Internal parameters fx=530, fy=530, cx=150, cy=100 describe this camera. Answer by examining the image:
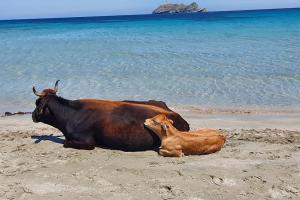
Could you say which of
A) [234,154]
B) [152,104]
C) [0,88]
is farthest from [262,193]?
[0,88]

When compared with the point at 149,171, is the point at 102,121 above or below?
above

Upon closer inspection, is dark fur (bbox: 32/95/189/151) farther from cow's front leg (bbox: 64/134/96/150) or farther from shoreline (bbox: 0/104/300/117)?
shoreline (bbox: 0/104/300/117)

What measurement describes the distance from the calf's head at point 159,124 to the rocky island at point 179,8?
18113cm

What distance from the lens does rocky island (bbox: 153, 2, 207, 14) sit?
186875 mm

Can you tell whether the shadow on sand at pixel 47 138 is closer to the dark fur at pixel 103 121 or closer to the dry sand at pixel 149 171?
the dry sand at pixel 149 171

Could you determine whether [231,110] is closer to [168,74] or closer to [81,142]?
[81,142]

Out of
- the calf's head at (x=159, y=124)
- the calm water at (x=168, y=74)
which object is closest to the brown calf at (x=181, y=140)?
the calf's head at (x=159, y=124)

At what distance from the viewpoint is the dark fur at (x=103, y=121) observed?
8.39 m

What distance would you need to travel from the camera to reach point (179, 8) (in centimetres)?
18625

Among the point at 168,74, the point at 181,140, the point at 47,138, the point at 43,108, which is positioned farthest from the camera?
the point at 168,74

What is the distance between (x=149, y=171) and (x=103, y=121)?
5.64 ft

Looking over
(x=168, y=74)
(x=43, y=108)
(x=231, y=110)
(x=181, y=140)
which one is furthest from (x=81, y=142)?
(x=168, y=74)

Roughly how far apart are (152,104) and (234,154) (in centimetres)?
186

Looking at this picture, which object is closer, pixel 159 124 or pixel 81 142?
pixel 159 124
